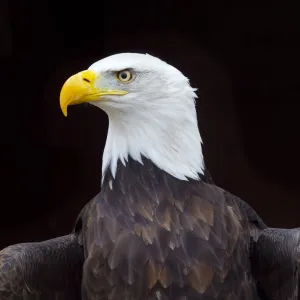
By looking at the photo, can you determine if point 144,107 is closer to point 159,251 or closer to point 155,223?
point 155,223

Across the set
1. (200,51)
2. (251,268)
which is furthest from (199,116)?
(251,268)

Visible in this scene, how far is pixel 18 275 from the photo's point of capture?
127 inches

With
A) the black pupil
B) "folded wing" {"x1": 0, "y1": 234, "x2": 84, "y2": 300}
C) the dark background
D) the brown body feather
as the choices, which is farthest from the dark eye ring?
the dark background

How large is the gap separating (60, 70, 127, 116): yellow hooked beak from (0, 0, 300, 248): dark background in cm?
237

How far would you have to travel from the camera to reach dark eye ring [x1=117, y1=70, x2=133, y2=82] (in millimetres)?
3148

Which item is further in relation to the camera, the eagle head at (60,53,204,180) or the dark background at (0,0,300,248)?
the dark background at (0,0,300,248)

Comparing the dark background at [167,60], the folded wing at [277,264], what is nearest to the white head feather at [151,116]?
the folded wing at [277,264]

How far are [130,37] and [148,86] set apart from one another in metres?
2.38

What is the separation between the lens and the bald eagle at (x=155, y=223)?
3029 millimetres

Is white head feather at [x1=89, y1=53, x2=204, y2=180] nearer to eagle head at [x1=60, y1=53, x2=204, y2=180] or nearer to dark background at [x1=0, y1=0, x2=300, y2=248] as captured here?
eagle head at [x1=60, y1=53, x2=204, y2=180]

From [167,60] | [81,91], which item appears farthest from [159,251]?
[167,60]

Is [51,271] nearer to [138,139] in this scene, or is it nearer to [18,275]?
[18,275]

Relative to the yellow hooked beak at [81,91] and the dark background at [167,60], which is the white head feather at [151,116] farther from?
the dark background at [167,60]

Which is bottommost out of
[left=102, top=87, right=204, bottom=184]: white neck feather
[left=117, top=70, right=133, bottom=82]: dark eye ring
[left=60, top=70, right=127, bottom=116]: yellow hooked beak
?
[left=102, top=87, right=204, bottom=184]: white neck feather
